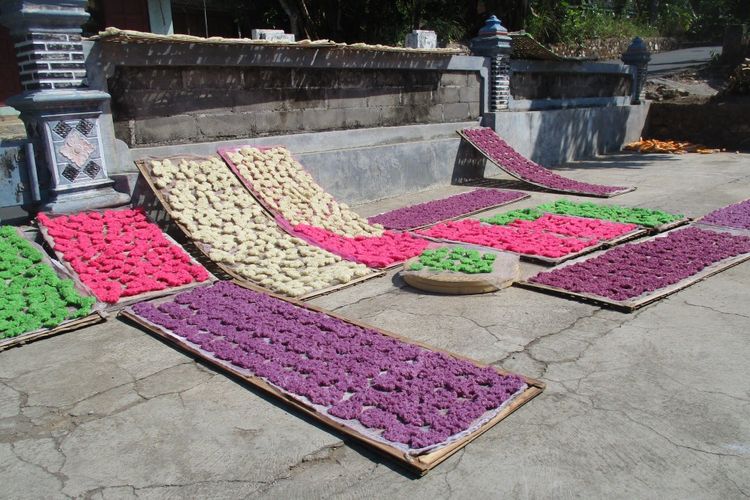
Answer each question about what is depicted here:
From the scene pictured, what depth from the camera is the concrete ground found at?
2641 millimetres

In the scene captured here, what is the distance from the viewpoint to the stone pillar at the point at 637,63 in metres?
16.2

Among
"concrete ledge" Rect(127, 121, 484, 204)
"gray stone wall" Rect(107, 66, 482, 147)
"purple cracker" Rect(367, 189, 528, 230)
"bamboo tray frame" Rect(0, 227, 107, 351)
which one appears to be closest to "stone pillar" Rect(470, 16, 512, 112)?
"gray stone wall" Rect(107, 66, 482, 147)

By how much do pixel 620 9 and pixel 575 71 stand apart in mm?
20581

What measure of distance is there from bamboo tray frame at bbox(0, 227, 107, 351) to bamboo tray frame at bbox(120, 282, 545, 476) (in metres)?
0.26

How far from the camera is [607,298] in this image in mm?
4688

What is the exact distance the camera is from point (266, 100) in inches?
317

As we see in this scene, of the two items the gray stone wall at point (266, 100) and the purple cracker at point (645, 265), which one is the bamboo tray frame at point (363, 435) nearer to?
the purple cracker at point (645, 265)

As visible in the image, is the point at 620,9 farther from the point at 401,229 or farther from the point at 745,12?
the point at 401,229

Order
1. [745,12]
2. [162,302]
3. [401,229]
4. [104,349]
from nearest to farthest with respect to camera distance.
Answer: [104,349] < [162,302] < [401,229] < [745,12]

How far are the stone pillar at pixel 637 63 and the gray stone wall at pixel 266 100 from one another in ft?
24.3

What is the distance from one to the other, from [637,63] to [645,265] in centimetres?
1259

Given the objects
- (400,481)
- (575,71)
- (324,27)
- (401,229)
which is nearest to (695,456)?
(400,481)

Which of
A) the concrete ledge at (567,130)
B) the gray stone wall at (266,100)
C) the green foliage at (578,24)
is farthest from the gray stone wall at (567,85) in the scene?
the green foliage at (578,24)

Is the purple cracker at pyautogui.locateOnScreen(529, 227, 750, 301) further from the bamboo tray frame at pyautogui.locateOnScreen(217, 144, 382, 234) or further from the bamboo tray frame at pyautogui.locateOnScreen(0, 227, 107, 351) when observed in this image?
the bamboo tray frame at pyautogui.locateOnScreen(0, 227, 107, 351)
